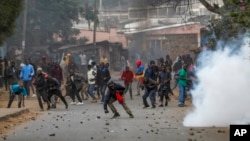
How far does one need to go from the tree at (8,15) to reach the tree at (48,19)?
2802cm

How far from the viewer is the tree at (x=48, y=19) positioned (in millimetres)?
49812

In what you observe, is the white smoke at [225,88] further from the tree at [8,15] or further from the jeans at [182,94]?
the jeans at [182,94]

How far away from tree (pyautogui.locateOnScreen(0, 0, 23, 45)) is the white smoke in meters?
6.00

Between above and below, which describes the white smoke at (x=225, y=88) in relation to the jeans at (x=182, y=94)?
above

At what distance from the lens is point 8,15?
64.1 ft

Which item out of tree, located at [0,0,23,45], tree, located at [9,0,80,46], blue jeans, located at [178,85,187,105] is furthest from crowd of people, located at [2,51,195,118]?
tree, located at [9,0,80,46]

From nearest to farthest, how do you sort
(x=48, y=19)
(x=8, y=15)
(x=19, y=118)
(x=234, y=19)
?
1. (x=234, y=19)
2. (x=8, y=15)
3. (x=19, y=118)
4. (x=48, y=19)

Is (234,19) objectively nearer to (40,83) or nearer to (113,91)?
(113,91)

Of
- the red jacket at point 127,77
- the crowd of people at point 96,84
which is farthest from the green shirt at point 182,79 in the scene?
the red jacket at point 127,77

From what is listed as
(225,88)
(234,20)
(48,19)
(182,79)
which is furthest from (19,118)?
(48,19)

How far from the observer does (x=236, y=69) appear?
17094 mm

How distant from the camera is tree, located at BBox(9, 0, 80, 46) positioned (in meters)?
49.8

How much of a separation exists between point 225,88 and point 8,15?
6.91 m

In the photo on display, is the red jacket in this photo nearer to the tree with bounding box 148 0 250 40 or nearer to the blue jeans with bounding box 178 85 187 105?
the blue jeans with bounding box 178 85 187 105
